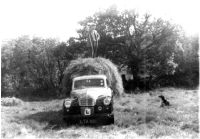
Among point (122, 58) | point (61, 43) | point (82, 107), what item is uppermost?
point (61, 43)

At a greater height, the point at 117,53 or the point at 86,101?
the point at 117,53

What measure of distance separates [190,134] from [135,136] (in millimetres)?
1566

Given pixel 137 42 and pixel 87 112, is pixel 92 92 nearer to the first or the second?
pixel 87 112

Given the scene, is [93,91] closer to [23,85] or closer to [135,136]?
[135,136]

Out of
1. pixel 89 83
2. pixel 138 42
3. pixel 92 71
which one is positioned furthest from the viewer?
pixel 138 42

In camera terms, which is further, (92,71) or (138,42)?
(138,42)

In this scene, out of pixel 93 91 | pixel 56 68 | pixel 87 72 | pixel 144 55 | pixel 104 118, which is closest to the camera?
pixel 104 118

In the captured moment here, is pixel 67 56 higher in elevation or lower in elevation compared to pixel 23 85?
higher

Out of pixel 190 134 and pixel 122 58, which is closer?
pixel 190 134

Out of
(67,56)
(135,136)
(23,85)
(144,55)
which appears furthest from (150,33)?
(135,136)

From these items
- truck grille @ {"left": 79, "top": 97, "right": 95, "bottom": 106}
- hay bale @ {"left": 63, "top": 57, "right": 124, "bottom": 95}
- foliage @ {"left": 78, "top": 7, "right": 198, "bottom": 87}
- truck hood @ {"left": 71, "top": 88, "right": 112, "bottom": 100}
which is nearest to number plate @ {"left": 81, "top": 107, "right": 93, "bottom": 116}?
truck grille @ {"left": 79, "top": 97, "right": 95, "bottom": 106}

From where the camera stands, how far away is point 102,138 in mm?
6996

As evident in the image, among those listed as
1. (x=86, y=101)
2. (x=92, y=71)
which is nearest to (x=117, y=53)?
(x=92, y=71)

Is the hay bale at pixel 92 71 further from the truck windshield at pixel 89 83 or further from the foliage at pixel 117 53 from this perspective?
the foliage at pixel 117 53
